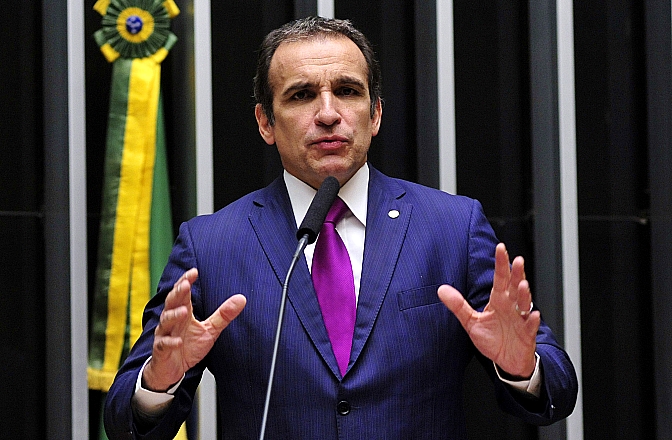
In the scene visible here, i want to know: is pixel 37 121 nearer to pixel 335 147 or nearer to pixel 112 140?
pixel 112 140

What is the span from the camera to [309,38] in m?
2.00

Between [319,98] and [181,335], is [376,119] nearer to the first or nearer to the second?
[319,98]

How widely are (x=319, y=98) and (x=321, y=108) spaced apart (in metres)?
0.04

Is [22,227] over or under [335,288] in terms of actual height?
over

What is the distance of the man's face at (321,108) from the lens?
1.91m

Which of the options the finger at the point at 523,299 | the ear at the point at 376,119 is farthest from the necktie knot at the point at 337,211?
the finger at the point at 523,299

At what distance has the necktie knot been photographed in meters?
1.90

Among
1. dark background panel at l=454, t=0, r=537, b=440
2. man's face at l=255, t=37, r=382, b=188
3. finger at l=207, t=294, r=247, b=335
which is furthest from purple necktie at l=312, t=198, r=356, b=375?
dark background panel at l=454, t=0, r=537, b=440

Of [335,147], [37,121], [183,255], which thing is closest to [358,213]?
[335,147]

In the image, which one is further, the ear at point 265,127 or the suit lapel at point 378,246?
the ear at point 265,127

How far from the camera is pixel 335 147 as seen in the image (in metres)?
1.90

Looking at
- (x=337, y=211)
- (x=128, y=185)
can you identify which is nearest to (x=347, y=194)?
(x=337, y=211)

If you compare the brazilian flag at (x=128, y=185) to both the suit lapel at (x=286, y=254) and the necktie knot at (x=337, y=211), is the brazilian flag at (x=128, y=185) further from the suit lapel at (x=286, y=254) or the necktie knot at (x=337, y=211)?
the necktie knot at (x=337, y=211)

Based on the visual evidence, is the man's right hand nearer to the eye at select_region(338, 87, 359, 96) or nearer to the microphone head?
the microphone head
